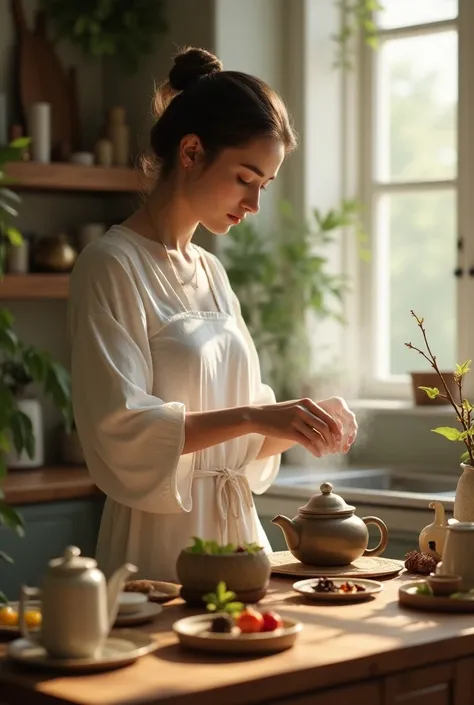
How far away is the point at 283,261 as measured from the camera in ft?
15.1

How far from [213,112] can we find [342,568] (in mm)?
904

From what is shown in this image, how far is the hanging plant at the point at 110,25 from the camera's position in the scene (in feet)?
14.7

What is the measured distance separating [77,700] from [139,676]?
0.12 m

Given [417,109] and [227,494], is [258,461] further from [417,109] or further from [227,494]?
[417,109]

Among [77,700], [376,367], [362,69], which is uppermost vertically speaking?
[362,69]

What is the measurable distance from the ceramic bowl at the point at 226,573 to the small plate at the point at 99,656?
0.23 metres

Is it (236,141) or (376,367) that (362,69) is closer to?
(376,367)

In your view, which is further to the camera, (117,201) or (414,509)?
(117,201)

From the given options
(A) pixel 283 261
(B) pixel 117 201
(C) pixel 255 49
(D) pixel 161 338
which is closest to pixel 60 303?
(B) pixel 117 201

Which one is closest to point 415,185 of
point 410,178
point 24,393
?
point 410,178

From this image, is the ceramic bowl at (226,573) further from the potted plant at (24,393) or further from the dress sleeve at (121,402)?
the potted plant at (24,393)

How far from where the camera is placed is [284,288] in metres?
4.58

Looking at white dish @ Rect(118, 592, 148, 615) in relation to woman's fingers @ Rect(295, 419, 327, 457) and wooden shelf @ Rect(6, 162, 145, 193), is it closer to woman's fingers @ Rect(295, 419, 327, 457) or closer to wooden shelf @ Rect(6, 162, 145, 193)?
woman's fingers @ Rect(295, 419, 327, 457)

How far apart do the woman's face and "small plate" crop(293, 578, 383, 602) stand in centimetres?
75
